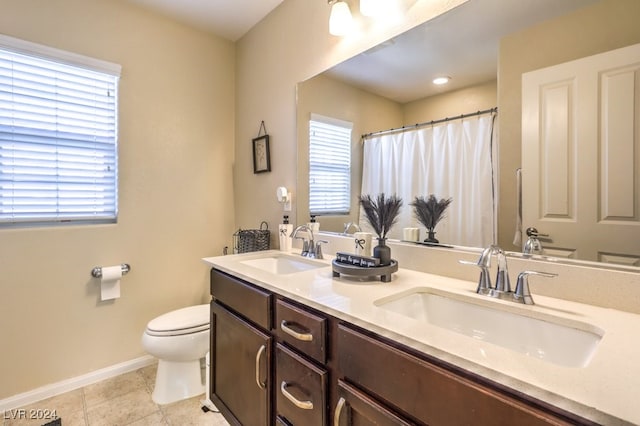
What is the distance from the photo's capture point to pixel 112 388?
6.43 ft

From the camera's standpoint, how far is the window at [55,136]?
1756mm

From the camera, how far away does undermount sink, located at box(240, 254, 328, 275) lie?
1.67 m

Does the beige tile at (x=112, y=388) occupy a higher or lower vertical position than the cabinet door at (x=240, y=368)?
lower

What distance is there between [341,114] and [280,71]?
27.5 inches

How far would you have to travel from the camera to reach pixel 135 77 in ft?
7.04

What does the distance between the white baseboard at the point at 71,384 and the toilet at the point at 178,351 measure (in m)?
0.39

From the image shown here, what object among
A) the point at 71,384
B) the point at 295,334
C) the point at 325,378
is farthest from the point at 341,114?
the point at 71,384

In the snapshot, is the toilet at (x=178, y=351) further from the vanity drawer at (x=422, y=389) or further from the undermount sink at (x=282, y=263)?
the vanity drawer at (x=422, y=389)

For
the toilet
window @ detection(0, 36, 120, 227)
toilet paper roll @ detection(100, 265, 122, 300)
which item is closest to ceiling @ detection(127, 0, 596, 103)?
window @ detection(0, 36, 120, 227)

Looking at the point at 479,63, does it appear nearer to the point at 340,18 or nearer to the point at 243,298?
the point at 340,18

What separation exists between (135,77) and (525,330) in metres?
2.60

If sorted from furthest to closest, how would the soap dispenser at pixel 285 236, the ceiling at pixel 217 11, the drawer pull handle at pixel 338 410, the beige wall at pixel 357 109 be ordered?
1. the ceiling at pixel 217 11
2. the soap dispenser at pixel 285 236
3. the beige wall at pixel 357 109
4. the drawer pull handle at pixel 338 410

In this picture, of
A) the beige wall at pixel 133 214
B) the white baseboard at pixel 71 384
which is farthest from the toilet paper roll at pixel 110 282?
the white baseboard at pixel 71 384

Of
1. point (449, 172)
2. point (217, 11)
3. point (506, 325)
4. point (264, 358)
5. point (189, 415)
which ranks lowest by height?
point (189, 415)
